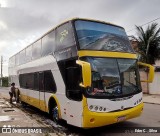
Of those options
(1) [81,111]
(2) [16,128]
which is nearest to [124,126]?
(1) [81,111]

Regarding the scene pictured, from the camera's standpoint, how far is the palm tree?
1185 inches

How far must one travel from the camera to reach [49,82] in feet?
37.1

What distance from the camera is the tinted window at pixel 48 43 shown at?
11.2 m

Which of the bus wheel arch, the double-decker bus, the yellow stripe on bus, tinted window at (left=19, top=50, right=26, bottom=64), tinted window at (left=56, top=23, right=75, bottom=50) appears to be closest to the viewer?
the double-decker bus

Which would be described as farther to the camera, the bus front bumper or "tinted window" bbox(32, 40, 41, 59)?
"tinted window" bbox(32, 40, 41, 59)

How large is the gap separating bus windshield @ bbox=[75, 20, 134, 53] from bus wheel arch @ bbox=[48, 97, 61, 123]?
2.70m

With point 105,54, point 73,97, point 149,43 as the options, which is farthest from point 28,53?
point 149,43

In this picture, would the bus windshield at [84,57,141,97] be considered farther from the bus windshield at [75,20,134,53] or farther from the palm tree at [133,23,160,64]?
the palm tree at [133,23,160,64]

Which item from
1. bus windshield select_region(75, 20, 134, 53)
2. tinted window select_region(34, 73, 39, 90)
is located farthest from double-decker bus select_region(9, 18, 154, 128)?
tinted window select_region(34, 73, 39, 90)

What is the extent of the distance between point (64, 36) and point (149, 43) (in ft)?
72.4

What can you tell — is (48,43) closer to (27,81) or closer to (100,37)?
(100,37)

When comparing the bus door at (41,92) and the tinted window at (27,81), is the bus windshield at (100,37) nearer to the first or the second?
the bus door at (41,92)

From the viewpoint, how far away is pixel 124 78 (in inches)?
353

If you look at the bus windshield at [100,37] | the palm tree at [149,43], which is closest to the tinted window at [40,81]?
the bus windshield at [100,37]
